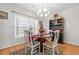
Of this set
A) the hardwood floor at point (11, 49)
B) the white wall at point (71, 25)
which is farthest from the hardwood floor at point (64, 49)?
the white wall at point (71, 25)

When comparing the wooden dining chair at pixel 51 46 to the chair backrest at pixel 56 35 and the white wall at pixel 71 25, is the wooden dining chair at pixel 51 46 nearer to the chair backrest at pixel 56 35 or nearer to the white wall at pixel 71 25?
the chair backrest at pixel 56 35

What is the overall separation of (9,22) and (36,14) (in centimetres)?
59

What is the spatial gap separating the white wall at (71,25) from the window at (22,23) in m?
0.66

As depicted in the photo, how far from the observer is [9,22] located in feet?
6.19

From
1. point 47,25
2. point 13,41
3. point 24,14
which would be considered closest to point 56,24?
point 47,25

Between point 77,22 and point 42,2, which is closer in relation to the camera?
point 42,2

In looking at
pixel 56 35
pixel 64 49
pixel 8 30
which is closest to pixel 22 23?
pixel 8 30

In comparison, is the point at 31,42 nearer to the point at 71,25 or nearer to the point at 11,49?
the point at 11,49

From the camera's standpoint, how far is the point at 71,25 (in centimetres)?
193

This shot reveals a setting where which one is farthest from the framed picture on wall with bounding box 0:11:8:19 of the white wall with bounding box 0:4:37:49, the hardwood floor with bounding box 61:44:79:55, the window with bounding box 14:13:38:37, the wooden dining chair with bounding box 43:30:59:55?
the hardwood floor with bounding box 61:44:79:55

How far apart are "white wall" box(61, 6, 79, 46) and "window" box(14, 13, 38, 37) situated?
0.66m

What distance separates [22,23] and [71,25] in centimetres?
104

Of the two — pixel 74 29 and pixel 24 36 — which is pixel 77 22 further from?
pixel 24 36

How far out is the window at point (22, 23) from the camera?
187 cm
